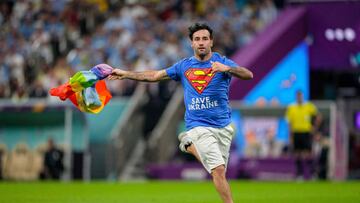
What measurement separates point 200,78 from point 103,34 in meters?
21.5

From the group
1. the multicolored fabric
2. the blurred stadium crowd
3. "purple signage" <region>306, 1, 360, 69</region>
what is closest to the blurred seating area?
the blurred stadium crowd

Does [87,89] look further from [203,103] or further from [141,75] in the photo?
[203,103]

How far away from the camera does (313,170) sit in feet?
91.6

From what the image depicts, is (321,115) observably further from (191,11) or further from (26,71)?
(26,71)

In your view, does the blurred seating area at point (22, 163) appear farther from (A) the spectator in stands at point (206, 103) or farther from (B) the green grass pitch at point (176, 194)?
(A) the spectator in stands at point (206, 103)

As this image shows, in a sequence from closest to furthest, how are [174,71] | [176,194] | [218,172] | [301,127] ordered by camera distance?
[218,172] < [174,71] < [176,194] < [301,127]

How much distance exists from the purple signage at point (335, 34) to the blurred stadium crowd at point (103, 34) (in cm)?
212

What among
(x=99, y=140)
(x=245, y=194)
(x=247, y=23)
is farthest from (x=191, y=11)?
(x=245, y=194)

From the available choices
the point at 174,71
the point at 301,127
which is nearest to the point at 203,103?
the point at 174,71

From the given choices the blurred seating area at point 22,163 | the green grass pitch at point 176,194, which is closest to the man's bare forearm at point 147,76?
the green grass pitch at point 176,194

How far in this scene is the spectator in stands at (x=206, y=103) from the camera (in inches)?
493

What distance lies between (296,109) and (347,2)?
15.9ft

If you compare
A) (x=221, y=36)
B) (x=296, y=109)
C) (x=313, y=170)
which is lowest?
(x=313, y=170)

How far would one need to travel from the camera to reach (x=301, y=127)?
26484mm
